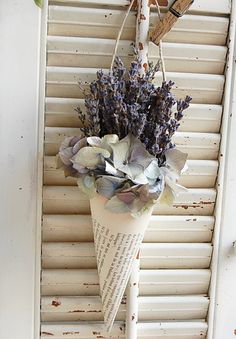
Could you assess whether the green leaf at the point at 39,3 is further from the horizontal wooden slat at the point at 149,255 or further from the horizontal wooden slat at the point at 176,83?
the horizontal wooden slat at the point at 149,255

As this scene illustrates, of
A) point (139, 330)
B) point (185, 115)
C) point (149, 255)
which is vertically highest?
point (185, 115)

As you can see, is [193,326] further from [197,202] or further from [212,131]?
[212,131]

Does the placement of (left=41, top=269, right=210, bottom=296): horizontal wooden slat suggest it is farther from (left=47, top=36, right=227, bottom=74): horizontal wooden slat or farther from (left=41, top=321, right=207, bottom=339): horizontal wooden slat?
(left=47, top=36, right=227, bottom=74): horizontal wooden slat

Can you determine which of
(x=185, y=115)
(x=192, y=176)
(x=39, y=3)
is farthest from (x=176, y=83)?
(x=39, y=3)

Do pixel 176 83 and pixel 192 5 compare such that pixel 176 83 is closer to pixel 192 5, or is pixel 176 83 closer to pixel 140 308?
pixel 192 5

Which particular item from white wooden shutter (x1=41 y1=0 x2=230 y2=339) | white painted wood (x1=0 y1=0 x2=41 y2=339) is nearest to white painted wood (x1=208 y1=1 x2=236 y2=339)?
white wooden shutter (x1=41 y1=0 x2=230 y2=339)

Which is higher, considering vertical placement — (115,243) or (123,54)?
(123,54)

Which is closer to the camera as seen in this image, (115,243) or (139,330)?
(115,243)
